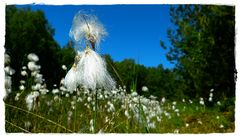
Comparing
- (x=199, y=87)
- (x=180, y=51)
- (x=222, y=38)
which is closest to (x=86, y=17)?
(x=222, y=38)

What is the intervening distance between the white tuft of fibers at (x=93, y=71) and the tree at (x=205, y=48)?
308 centimetres

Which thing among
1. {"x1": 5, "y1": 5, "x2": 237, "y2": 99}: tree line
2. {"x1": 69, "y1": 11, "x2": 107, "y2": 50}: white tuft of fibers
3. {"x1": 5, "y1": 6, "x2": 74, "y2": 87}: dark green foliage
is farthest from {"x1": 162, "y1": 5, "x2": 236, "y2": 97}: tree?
{"x1": 69, "y1": 11, "x2": 107, "y2": 50}: white tuft of fibers

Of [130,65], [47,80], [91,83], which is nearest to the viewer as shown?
[91,83]

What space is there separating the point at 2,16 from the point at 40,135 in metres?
0.46

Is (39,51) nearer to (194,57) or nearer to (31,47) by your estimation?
(31,47)

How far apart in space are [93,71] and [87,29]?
15cm

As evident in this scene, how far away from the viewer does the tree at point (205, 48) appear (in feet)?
16.6

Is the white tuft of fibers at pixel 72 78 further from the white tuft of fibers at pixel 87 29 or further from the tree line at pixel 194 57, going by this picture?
the tree line at pixel 194 57

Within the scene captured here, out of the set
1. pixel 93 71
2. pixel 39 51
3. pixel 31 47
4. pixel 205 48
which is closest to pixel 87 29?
pixel 93 71

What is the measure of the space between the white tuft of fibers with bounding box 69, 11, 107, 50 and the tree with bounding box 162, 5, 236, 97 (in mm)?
2998

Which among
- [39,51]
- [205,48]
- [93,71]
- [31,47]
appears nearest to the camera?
[93,71]

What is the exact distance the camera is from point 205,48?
5.55m

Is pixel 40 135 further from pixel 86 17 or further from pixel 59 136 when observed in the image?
pixel 86 17
